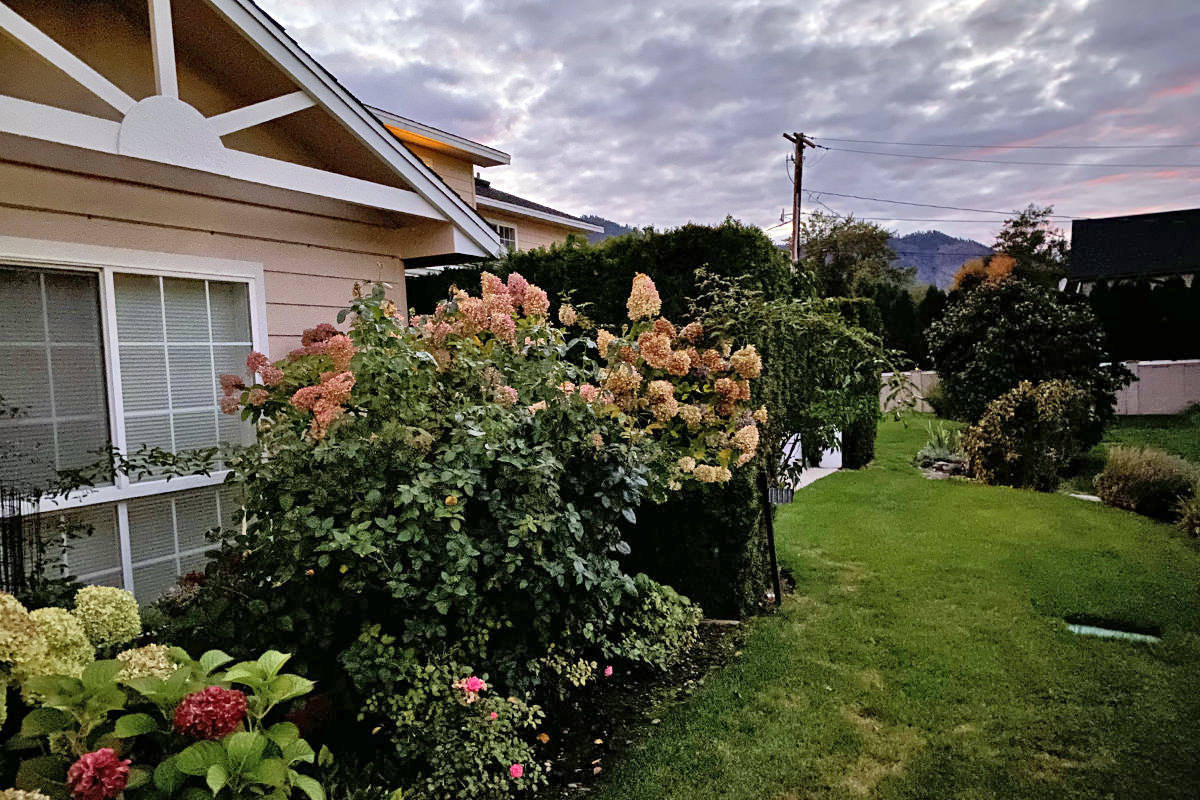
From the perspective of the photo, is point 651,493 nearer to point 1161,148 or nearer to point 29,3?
point 29,3

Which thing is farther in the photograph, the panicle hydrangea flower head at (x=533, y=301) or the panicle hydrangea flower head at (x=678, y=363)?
the panicle hydrangea flower head at (x=533, y=301)

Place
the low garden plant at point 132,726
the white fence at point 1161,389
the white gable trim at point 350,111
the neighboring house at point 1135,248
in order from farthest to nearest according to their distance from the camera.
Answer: the neighboring house at point 1135,248 < the white fence at point 1161,389 < the white gable trim at point 350,111 < the low garden plant at point 132,726

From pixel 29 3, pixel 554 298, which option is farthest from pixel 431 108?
pixel 29 3

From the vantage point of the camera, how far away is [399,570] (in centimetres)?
261

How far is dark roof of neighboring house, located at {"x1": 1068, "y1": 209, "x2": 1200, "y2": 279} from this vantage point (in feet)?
83.7

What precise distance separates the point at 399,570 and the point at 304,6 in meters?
5.14

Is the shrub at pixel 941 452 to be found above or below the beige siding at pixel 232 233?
below

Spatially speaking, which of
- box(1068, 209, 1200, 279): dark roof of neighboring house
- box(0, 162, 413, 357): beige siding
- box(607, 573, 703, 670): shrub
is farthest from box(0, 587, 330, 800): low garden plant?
box(1068, 209, 1200, 279): dark roof of neighboring house

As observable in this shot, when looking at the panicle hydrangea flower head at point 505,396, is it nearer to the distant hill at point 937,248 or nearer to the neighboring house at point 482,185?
the neighboring house at point 482,185

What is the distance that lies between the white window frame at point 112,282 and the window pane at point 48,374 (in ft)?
0.17

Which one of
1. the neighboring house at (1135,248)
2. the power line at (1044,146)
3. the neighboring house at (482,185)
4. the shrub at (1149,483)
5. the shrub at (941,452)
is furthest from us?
the neighboring house at (1135,248)

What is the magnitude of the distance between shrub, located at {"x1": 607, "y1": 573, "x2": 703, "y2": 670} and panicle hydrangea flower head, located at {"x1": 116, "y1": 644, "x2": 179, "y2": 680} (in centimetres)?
225

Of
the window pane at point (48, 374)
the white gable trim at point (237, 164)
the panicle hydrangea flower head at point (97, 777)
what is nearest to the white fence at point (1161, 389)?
the white gable trim at point (237, 164)

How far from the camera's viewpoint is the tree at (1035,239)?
100.0 ft
